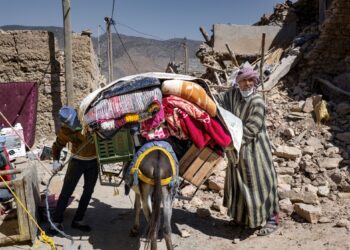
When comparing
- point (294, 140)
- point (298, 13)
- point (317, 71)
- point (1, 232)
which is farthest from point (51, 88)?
point (298, 13)

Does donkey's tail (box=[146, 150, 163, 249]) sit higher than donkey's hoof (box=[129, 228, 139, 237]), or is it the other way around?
donkey's tail (box=[146, 150, 163, 249])

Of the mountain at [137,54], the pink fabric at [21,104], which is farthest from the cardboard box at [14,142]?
the mountain at [137,54]

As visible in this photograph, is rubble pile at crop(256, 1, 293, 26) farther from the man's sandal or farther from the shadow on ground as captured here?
the man's sandal

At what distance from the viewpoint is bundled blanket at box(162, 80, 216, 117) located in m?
3.45

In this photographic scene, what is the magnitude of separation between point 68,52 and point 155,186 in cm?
451

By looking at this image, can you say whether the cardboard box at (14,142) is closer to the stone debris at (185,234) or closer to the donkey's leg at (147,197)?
the stone debris at (185,234)

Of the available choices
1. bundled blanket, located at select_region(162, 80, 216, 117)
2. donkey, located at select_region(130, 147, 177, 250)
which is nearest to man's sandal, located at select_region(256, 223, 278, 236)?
donkey, located at select_region(130, 147, 177, 250)

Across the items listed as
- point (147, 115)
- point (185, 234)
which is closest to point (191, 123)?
point (147, 115)

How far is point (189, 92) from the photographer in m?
3.44

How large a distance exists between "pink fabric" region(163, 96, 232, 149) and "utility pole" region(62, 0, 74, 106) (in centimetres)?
407

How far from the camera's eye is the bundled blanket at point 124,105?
3330 millimetres

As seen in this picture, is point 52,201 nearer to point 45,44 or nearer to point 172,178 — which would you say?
point 172,178

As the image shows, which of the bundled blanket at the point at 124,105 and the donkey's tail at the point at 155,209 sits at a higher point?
the bundled blanket at the point at 124,105

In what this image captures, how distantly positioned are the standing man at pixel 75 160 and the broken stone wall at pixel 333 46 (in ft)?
21.5
